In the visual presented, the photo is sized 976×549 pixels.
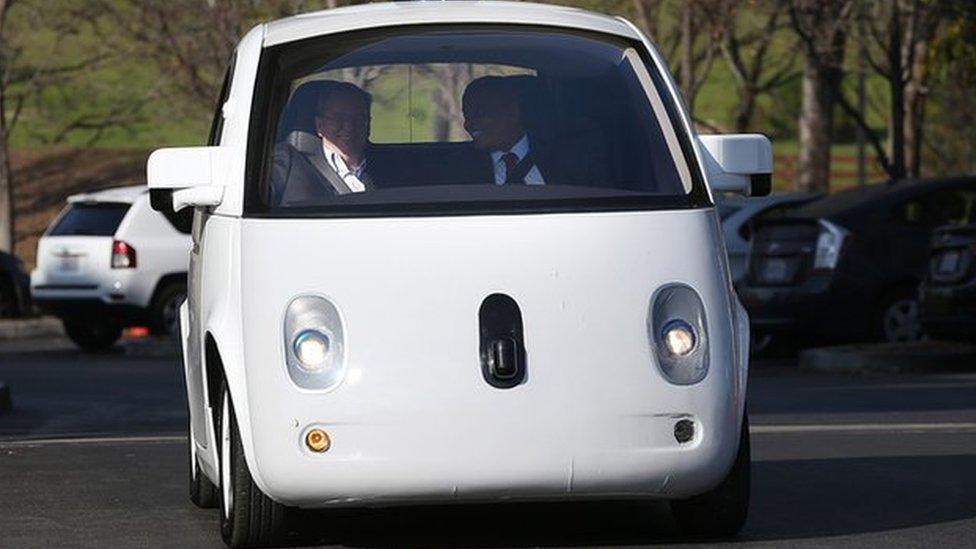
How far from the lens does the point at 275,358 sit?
23.0 ft

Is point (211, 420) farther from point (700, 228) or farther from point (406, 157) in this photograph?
point (700, 228)

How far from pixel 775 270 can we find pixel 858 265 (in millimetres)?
790

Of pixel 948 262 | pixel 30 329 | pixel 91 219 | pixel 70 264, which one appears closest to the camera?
pixel 948 262

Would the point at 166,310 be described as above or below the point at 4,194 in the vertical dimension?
above

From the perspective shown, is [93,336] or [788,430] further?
[93,336]

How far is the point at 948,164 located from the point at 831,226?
26169 millimetres

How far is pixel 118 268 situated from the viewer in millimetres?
23812

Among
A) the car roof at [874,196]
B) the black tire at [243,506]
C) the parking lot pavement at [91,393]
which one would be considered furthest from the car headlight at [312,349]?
the car roof at [874,196]

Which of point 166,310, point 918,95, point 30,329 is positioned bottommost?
point 30,329

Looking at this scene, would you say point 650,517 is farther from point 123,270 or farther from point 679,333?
point 123,270

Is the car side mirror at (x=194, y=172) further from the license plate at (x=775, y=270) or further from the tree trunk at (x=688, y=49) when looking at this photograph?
the tree trunk at (x=688, y=49)

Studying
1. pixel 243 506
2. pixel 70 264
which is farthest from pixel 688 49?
pixel 243 506

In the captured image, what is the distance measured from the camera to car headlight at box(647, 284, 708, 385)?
7047 millimetres

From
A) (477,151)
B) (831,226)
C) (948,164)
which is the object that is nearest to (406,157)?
(477,151)
